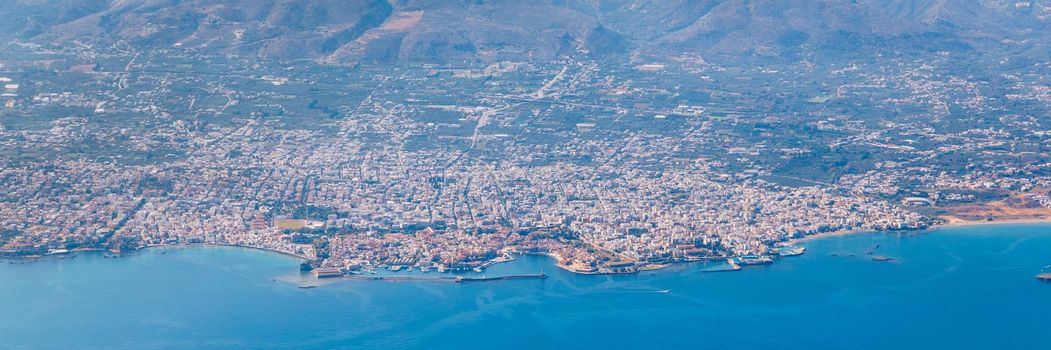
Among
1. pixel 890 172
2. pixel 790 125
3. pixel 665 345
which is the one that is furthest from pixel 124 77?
pixel 665 345

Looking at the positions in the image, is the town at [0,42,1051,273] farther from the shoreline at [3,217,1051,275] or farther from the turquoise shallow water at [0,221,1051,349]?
the turquoise shallow water at [0,221,1051,349]

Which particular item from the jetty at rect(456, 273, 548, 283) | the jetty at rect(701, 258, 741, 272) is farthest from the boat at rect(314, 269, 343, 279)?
the jetty at rect(701, 258, 741, 272)

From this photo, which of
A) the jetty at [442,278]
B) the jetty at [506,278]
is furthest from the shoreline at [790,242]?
the jetty at [442,278]

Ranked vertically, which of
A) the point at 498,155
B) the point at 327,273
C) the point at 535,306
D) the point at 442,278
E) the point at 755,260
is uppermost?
the point at 498,155

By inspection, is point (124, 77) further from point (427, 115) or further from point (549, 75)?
point (549, 75)

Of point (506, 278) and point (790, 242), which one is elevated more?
point (790, 242)

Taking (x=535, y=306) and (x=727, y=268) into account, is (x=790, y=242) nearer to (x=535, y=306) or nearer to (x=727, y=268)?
(x=727, y=268)

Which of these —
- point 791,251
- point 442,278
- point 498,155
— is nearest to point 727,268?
point 791,251

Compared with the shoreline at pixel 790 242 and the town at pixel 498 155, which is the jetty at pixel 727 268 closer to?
the town at pixel 498 155
